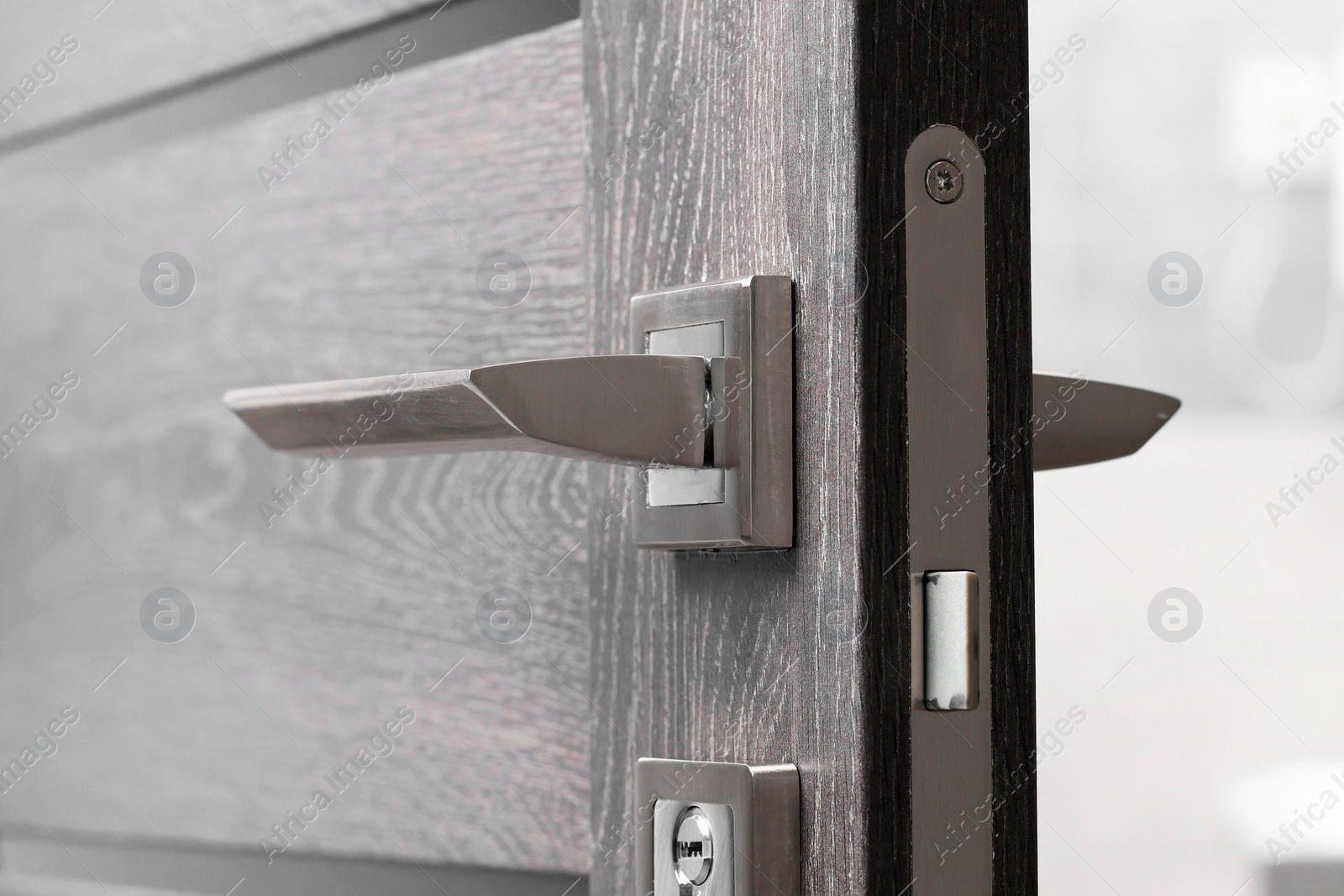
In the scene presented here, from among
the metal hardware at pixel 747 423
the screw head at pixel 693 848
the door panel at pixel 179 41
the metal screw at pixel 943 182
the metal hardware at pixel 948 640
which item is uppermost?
the door panel at pixel 179 41

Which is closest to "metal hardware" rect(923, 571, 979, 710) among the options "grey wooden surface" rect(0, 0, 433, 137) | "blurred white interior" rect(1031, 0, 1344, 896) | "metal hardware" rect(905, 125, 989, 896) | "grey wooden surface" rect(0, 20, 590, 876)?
"metal hardware" rect(905, 125, 989, 896)

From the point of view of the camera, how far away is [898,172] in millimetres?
280

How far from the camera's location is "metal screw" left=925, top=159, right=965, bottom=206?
0.28 meters

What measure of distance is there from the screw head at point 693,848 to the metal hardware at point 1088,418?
0.12 meters

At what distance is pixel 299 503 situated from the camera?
0.42m

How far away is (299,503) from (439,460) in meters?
0.06

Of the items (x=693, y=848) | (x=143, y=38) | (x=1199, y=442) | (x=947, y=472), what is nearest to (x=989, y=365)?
(x=947, y=472)

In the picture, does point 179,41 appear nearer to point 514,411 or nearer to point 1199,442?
point 514,411

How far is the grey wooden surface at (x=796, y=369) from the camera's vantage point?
0.90 feet

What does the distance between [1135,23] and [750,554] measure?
4.29ft

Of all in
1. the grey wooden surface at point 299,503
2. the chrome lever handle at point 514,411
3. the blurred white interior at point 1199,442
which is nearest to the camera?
the chrome lever handle at point 514,411

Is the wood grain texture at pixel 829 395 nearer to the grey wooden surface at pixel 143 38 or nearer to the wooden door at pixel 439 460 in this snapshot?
the wooden door at pixel 439 460

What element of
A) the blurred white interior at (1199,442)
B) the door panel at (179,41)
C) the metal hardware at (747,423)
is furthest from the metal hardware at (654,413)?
the blurred white interior at (1199,442)

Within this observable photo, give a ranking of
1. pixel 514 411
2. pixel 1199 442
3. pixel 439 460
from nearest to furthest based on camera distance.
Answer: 1. pixel 514 411
2. pixel 439 460
3. pixel 1199 442
